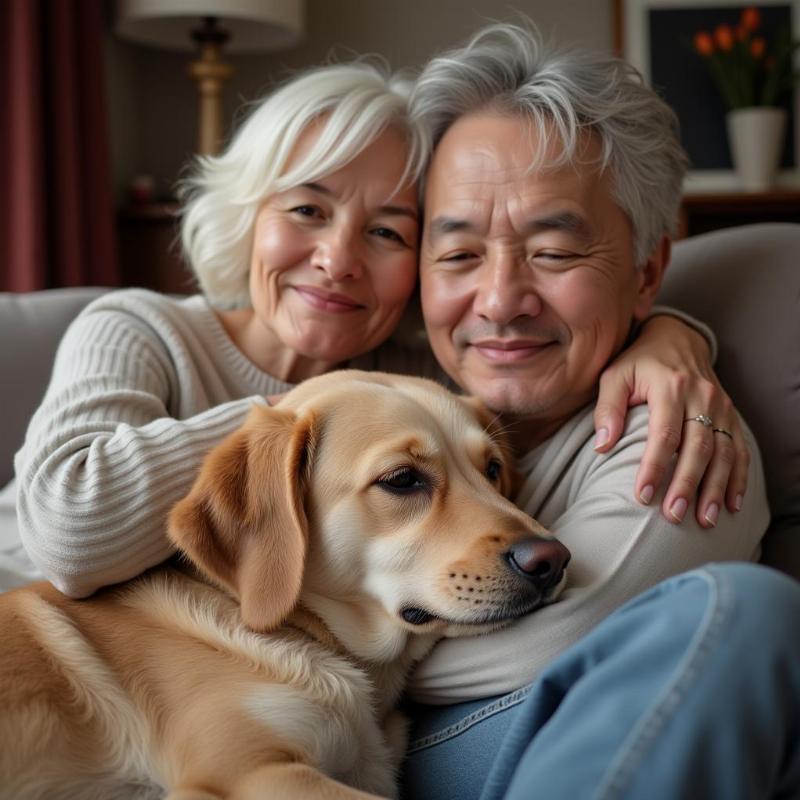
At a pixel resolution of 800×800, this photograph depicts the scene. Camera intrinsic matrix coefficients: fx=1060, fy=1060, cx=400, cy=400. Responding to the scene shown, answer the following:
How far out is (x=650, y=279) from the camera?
6.29 feet

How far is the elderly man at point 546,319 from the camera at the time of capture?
138 cm

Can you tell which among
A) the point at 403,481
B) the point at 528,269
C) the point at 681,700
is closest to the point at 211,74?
the point at 528,269

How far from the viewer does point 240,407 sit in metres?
1.59

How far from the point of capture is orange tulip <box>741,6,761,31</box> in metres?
4.50

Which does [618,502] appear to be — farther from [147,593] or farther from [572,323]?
[147,593]

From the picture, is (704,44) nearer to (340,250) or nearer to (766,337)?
(766,337)

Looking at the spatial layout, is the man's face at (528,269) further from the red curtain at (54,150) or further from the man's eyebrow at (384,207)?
the red curtain at (54,150)

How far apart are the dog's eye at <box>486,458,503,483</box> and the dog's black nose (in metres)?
0.25

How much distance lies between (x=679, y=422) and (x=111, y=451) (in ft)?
2.67

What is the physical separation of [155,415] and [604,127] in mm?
881

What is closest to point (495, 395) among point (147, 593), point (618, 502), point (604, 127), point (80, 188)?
point (618, 502)

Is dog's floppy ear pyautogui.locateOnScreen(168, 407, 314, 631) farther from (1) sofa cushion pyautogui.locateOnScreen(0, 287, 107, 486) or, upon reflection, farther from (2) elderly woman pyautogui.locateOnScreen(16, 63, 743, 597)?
A: (1) sofa cushion pyautogui.locateOnScreen(0, 287, 107, 486)

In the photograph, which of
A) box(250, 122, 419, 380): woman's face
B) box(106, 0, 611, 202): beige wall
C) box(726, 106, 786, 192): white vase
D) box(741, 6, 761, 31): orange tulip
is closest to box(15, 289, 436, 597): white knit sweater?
box(250, 122, 419, 380): woman's face

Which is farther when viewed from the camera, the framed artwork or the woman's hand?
the framed artwork
